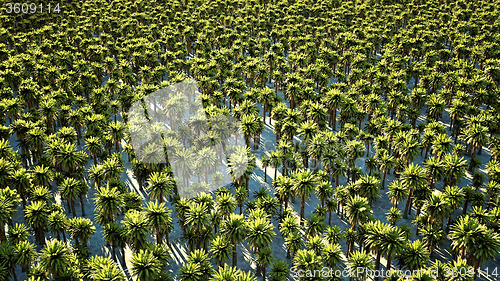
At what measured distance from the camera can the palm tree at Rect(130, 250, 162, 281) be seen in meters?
63.0

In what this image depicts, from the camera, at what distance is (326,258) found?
6712 cm

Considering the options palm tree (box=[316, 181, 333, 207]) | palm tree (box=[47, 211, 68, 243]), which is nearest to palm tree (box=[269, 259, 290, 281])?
palm tree (box=[316, 181, 333, 207])

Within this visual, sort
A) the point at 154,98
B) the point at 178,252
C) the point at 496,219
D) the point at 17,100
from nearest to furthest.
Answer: the point at 496,219, the point at 178,252, the point at 17,100, the point at 154,98

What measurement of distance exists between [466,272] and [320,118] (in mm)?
→ 51785

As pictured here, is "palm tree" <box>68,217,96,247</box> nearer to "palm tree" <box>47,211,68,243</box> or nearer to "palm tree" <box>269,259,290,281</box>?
"palm tree" <box>47,211,68,243</box>

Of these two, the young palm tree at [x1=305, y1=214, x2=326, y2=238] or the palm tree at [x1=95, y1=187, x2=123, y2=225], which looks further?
the palm tree at [x1=95, y1=187, x2=123, y2=225]

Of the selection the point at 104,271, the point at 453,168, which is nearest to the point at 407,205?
the point at 453,168

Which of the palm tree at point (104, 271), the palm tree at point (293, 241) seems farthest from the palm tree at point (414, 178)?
the palm tree at point (104, 271)

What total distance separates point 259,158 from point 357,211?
129ft

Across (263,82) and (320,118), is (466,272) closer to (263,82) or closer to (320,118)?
(320,118)

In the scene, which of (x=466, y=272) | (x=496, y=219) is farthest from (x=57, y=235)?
(x=496, y=219)

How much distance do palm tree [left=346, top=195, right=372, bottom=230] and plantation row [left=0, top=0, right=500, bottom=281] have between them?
27 centimetres

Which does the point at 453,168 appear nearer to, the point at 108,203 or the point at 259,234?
the point at 259,234

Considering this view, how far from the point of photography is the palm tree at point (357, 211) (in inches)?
2886
